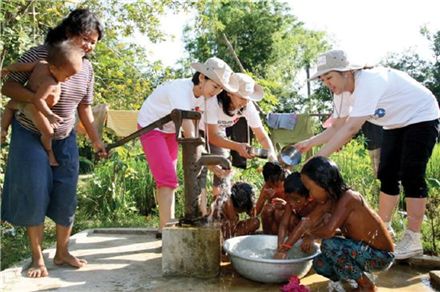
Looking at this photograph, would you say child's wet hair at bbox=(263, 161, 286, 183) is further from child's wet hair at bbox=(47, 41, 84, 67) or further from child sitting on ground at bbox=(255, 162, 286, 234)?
child's wet hair at bbox=(47, 41, 84, 67)

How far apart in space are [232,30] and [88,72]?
20.1 m

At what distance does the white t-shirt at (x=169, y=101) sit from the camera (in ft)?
10.4

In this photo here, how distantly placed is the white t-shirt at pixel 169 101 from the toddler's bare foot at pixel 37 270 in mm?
1260

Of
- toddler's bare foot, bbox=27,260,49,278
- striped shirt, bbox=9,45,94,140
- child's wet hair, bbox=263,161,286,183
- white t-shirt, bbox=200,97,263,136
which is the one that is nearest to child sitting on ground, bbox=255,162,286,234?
child's wet hair, bbox=263,161,286,183

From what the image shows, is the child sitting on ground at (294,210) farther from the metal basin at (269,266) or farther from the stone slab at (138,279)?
the stone slab at (138,279)

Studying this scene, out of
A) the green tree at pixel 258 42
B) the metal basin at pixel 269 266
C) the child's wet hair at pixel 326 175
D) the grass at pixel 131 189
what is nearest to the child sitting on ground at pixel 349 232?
the child's wet hair at pixel 326 175

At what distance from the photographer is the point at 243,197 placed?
3297 millimetres

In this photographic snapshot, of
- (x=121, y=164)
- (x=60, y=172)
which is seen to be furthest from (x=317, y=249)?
(x=121, y=164)

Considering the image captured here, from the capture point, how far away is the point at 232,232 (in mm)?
3326

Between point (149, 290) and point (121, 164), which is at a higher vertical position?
point (121, 164)

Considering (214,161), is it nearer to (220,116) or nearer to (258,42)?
(220,116)

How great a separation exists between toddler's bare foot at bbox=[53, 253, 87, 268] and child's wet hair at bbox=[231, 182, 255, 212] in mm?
1137

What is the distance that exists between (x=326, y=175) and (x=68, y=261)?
1.75m

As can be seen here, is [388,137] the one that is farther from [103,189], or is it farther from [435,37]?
[435,37]
